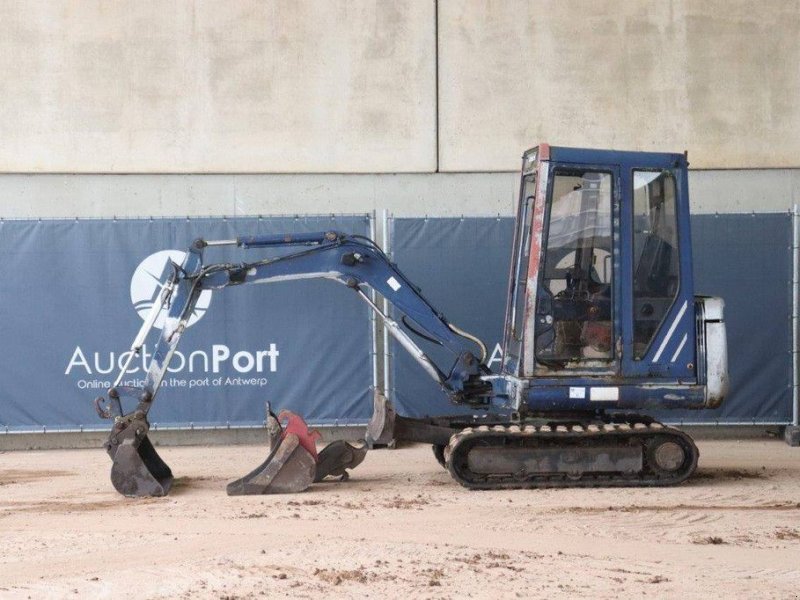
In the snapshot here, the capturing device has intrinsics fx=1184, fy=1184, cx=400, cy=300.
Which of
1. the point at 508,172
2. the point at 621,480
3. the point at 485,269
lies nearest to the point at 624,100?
the point at 508,172

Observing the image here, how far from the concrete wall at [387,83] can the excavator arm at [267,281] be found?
11.7 feet

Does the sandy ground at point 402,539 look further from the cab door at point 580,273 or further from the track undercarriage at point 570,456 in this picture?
the cab door at point 580,273

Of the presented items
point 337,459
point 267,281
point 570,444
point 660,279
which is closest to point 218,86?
point 267,281

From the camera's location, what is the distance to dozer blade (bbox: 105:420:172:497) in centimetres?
970

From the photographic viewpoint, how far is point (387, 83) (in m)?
13.9

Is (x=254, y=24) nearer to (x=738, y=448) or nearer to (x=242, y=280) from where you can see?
(x=242, y=280)

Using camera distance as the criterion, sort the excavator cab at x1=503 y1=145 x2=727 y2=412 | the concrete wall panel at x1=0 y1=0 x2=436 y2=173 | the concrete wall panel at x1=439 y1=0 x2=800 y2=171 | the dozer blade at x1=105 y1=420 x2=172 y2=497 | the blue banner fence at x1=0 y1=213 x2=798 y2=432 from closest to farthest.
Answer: the dozer blade at x1=105 y1=420 x2=172 y2=497 < the excavator cab at x1=503 y1=145 x2=727 y2=412 < the blue banner fence at x1=0 y1=213 x2=798 y2=432 < the concrete wall panel at x1=0 y1=0 x2=436 y2=173 < the concrete wall panel at x1=439 y1=0 x2=800 y2=171

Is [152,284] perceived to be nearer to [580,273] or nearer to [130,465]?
[130,465]

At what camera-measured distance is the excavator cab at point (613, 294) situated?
9.82 m

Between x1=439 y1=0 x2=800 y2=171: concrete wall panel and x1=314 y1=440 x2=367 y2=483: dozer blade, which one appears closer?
x1=314 y1=440 x2=367 y2=483: dozer blade

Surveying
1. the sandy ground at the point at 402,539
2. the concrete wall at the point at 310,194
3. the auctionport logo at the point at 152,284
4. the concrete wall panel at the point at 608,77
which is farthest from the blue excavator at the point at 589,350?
the concrete wall panel at the point at 608,77

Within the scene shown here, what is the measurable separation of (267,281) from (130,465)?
6.53 ft

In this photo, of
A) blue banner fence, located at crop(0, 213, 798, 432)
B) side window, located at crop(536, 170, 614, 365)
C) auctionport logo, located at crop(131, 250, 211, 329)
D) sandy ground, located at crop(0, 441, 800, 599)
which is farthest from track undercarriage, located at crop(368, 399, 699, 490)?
auctionport logo, located at crop(131, 250, 211, 329)

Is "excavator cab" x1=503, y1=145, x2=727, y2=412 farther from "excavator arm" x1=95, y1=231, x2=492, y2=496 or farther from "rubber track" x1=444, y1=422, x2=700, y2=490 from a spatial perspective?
"excavator arm" x1=95, y1=231, x2=492, y2=496
